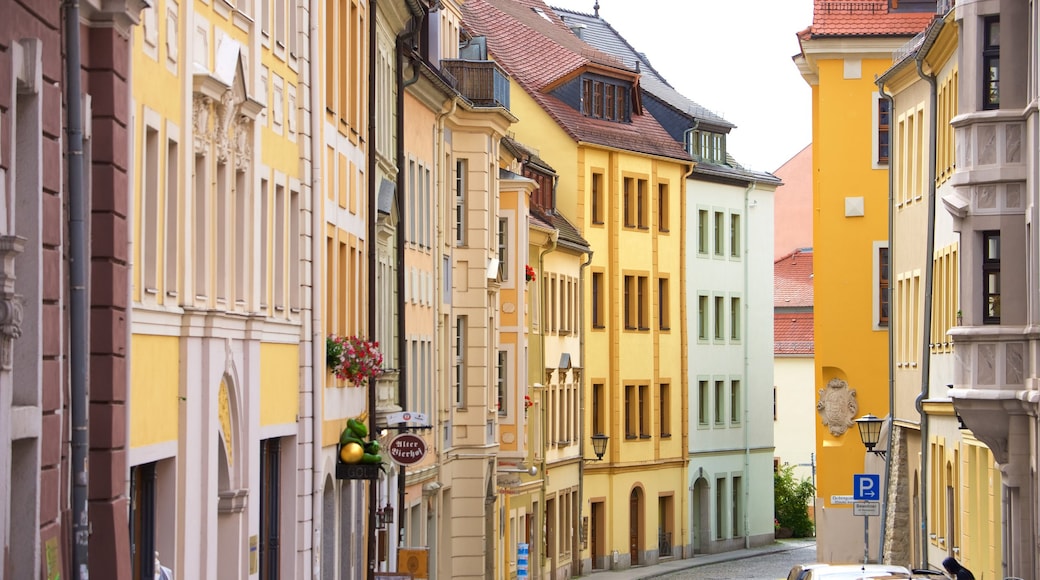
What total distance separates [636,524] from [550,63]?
568 inches

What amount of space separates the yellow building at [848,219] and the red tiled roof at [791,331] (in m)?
30.6

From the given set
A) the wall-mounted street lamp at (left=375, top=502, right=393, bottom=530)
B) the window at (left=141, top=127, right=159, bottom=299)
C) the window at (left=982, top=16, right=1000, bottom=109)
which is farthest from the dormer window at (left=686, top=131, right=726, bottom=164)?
the window at (left=141, top=127, right=159, bottom=299)

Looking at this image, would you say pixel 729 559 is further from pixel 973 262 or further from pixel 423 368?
pixel 973 262

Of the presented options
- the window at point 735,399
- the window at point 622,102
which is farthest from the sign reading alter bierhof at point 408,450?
the window at point 735,399

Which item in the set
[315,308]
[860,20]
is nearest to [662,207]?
[860,20]

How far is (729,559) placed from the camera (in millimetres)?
64500

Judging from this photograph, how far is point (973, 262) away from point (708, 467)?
39.1m

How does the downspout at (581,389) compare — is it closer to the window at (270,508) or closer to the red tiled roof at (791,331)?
the red tiled roof at (791,331)

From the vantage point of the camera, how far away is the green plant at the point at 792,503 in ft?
242

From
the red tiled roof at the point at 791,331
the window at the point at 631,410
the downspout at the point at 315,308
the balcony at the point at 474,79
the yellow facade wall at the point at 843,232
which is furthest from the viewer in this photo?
the red tiled roof at the point at 791,331

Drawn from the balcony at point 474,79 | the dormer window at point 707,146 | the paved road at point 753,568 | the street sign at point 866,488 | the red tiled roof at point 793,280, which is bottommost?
the paved road at point 753,568

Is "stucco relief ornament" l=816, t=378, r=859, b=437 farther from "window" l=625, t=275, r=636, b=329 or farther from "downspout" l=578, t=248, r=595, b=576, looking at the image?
"window" l=625, t=275, r=636, b=329

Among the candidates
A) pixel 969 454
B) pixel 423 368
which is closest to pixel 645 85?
pixel 423 368

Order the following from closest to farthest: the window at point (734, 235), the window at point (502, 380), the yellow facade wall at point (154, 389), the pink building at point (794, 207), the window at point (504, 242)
A: the yellow facade wall at point (154, 389), the window at point (504, 242), the window at point (502, 380), the window at point (734, 235), the pink building at point (794, 207)
